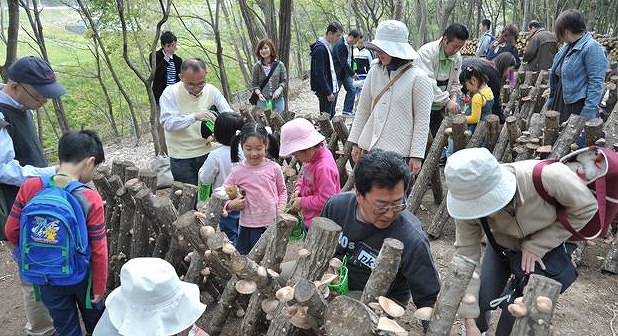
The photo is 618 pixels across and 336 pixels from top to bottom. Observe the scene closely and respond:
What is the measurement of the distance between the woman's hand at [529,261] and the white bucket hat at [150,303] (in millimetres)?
1509

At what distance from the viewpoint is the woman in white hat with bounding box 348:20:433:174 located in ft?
11.0

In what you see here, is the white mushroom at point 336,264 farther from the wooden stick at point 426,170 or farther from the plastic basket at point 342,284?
the wooden stick at point 426,170

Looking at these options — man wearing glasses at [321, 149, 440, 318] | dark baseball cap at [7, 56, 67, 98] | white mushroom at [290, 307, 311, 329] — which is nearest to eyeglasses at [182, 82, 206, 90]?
dark baseball cap at [7, 56, 67, 98]

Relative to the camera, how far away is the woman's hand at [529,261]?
2.17m

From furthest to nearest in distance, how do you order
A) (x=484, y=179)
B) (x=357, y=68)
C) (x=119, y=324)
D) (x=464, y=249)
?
(x=357, y=68) < (x=464, y=249) < (x=484, y=179) < (x=119, y=324)

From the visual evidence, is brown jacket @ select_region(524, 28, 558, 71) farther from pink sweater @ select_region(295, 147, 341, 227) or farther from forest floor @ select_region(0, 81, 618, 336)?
pink sweater @ select_region(295, 147, 341, 227)

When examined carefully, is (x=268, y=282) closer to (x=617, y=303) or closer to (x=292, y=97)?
(x=617, y=303)

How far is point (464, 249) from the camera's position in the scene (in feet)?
7.74

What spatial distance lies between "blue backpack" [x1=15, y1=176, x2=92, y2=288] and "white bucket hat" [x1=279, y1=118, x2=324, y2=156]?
1.21 m

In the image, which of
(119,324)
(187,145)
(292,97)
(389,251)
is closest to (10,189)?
(187,145)

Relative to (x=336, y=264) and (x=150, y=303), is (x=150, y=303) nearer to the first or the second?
(x=150, y=303)

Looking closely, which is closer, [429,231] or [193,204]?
[193,204]

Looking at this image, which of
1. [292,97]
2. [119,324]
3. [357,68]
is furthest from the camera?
[292,97]

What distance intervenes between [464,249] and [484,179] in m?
0.57
